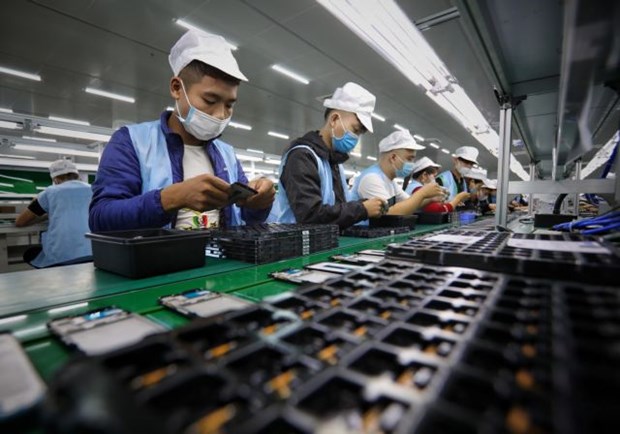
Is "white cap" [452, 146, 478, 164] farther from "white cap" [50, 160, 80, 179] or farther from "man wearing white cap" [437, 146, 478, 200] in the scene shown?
"white cap" [50, 160, 80, 179]

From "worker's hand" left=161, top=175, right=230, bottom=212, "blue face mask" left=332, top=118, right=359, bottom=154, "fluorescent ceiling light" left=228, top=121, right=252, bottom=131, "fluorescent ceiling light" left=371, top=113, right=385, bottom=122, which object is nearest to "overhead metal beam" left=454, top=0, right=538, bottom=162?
"blue face mask" left=332, top=118, right=359, bottom=154

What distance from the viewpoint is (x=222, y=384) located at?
257 millimetres

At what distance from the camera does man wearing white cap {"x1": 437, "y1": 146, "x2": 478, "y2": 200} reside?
489 centimetres

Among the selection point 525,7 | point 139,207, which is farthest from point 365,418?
point 525,7

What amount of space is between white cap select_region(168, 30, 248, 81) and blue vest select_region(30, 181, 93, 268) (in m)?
2.61

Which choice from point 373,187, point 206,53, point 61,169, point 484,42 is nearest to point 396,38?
point 373,187

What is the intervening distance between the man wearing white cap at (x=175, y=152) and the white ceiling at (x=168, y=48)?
1648mm

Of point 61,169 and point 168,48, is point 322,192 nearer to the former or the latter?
point 61,169

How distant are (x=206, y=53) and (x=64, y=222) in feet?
9.57

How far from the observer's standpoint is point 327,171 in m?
2.41

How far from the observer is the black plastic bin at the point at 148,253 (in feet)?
2.84

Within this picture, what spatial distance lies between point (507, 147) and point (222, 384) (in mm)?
2444

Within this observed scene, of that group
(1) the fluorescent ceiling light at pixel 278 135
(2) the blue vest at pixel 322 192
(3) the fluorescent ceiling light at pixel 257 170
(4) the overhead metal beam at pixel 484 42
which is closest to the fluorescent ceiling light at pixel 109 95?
(1) the fluorescent ceiling light at pixel 278 135

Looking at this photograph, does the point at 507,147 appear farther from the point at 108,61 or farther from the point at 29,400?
the point at 108,61
